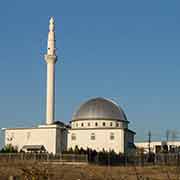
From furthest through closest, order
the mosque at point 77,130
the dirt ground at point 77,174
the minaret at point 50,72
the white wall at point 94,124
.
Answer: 1. the white wall at point 94,124
2. the mosque at point 77,130
3. the minaret at point 50,72
4. the dirt ground at point 77,174

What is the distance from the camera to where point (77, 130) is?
74312 mm

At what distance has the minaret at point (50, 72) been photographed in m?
65.8

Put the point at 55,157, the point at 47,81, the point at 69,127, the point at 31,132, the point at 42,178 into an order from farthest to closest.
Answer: the point at 69,127 < the point at 31,132 < the point at 47,81 < the point at 55,157 < the point at 42,178

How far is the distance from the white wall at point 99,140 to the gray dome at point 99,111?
257cm

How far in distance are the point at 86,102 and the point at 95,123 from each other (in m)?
5.20

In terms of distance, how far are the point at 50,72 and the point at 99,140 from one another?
49.9 ft

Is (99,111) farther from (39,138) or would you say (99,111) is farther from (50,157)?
(50,157)

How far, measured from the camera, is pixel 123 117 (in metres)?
77.3

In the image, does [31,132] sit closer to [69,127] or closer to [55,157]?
[69,127]

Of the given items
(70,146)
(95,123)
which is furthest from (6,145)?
(95,123)

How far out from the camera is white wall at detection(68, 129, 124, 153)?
7181 cm

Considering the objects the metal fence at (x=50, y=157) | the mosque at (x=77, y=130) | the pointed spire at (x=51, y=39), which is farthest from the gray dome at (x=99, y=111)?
the metal fence at (x=50, y=157)

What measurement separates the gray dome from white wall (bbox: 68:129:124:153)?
257cm

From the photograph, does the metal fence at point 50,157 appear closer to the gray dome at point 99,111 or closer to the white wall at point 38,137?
the white wall at point 38,137
